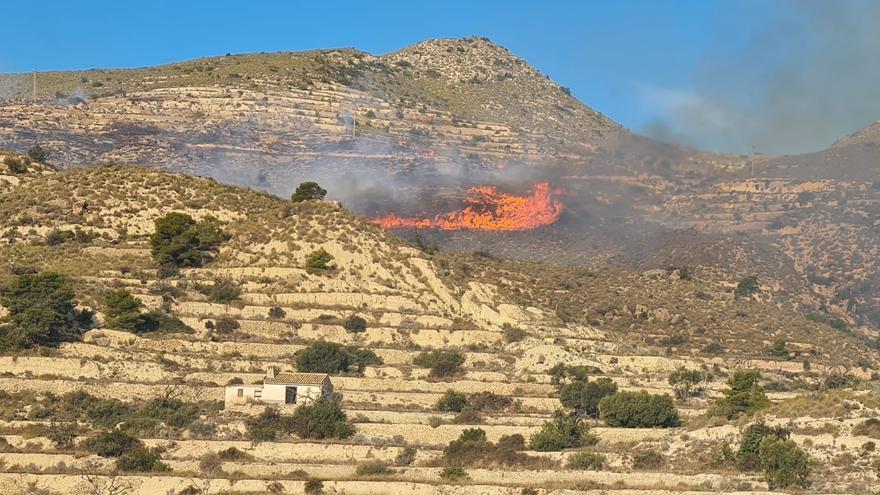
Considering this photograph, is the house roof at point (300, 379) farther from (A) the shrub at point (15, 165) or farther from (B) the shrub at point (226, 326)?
(A) the shrub at point (15, 165)

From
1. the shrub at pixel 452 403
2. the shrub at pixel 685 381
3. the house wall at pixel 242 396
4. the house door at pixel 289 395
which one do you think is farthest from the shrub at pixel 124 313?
the shrub at pixel 685 381

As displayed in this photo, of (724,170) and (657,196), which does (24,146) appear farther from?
(724,170)

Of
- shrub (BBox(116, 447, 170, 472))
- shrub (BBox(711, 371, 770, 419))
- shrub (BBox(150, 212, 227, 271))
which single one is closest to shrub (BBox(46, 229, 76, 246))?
shrub (BBox(150, 212, 227, 271))

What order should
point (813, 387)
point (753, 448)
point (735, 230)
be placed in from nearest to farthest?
point (753, 448), point (813, 387), point (735, 230)

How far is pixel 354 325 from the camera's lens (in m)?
95.2

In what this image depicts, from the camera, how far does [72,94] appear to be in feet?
538

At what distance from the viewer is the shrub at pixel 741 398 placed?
83938 mm

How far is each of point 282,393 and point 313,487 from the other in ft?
59.0

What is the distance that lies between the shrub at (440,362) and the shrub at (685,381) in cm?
1069

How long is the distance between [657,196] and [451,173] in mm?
18099

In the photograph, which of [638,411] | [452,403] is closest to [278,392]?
[452,403]

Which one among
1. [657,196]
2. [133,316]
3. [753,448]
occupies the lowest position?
[753,448]

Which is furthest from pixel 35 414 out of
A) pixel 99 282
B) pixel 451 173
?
pixel 451 173

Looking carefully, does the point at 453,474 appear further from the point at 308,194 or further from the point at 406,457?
the point at 308,194
